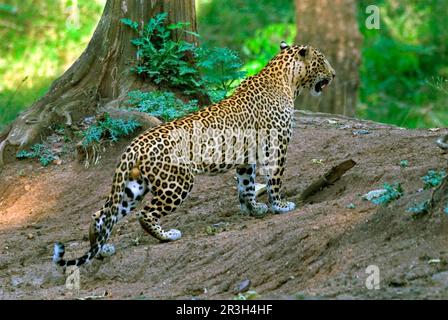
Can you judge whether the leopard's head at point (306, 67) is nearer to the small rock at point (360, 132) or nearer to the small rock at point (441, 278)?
the small rock at point (360, 132)

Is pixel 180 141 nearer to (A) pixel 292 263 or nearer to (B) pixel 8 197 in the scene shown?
(A) pixel 292 263

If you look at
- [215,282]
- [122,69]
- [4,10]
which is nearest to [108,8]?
[122,69]

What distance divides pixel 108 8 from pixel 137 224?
370 centimetres

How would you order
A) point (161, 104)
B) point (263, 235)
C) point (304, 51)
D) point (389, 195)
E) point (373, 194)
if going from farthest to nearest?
point (161, 104), point (304, 51), point (373, 194), point (263, 235), point (389, 195)

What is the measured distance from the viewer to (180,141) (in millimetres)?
9969

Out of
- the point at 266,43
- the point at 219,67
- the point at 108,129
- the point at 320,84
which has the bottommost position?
the point at 266,43

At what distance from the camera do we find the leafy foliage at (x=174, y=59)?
13.1m

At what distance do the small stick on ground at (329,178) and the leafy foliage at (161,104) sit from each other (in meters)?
2.44

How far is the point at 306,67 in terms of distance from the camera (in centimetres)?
1141

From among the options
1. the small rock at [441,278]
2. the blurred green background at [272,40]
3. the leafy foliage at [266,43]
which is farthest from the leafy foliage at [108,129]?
the leafy foliage at [266,43]

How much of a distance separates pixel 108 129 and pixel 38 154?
1089mm

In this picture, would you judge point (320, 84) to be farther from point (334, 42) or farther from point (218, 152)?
point (334, 42)

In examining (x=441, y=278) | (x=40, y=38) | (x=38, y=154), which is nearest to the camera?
(x=441, y=278)

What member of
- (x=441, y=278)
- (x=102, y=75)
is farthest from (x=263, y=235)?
(x=102, y=75)
